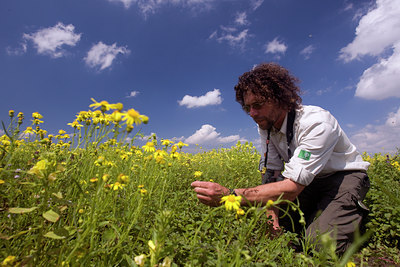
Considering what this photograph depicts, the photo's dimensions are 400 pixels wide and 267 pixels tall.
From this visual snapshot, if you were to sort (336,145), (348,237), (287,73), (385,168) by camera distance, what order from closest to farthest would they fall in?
(348,237) → (336,145) → (287,73) → (385,168)

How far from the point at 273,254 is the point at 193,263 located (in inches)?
20.1

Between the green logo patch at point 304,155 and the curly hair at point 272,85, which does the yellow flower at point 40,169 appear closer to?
the green logo patch at point 304,155

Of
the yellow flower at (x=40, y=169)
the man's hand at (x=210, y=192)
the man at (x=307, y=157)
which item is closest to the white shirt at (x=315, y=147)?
the man at (x=307, y=157)

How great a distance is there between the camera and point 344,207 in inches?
93.4

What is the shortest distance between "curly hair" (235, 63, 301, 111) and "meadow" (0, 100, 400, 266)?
43.1 inches

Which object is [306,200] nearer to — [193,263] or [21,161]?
[193,263]

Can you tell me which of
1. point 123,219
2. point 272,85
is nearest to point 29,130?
point 123,219

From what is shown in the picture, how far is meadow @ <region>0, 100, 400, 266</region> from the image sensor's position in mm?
965

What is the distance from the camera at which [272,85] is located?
104 inches

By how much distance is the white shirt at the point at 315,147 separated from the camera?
2.05m

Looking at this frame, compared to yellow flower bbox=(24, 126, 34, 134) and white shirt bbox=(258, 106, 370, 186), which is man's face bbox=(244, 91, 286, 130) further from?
yellow flower bbox=(24, 126, 34, 134)

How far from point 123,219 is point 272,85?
6.89 feet

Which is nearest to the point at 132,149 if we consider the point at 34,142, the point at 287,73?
the point at 34,142

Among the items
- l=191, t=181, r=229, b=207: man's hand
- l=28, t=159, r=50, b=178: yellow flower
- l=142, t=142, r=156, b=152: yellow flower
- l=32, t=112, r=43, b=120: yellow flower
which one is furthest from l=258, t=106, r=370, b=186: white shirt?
l=32, t=112, r=43, b=120: yellow flower
